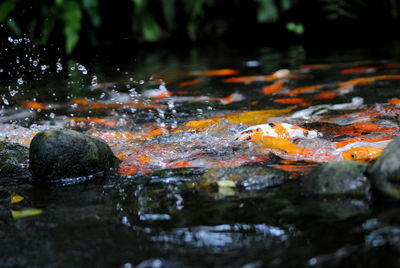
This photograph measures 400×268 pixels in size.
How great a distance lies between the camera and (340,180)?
1932 mm

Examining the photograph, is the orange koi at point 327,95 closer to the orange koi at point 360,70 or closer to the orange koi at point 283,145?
the orange koi at point 360,70

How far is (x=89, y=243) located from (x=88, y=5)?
813 cm

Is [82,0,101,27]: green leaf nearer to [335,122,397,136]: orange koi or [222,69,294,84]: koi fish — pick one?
[222,69,294,84]: koi fish

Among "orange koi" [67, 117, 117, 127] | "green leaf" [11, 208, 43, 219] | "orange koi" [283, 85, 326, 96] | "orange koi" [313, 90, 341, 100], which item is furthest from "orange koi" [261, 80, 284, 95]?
"green leaf" [11, 208, 43, 219]

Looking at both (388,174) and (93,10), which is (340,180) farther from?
(93,10)

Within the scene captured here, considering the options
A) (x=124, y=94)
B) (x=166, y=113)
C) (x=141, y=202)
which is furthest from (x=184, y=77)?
(x=141, y=202)

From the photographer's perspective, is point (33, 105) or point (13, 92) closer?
point (33, 105)

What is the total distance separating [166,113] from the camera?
14.1 feet

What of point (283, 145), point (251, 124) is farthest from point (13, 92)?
point (283, 145)

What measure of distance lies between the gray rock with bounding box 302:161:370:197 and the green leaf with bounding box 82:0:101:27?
7927 mm

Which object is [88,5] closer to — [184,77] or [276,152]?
[184,77]

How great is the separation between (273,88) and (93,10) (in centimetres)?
522

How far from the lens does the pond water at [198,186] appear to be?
1505mm

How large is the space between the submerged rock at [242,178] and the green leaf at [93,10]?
7.61 m
